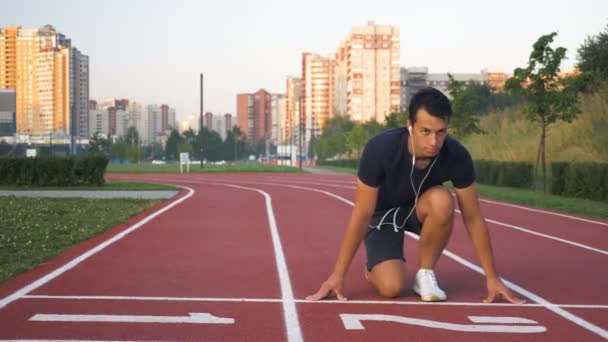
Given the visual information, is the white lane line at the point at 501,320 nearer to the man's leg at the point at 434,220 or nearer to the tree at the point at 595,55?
the man's leg at the point at 434,220

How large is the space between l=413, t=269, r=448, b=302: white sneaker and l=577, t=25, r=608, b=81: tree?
1300 inches

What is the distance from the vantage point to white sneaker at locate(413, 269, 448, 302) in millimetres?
6188

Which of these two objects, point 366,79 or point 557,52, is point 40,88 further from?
point 557,52

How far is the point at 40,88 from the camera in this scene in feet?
490

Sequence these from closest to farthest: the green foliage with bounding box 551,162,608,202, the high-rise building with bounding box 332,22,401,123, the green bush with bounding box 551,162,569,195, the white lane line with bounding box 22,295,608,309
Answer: the white lane line with bounding box 22,295,608,309 → the green foliage with bounding box 551,162,608,202 → the green bush with bounding box 551,162,569,195 → the high-rise building with bounding box 332,22,401,123

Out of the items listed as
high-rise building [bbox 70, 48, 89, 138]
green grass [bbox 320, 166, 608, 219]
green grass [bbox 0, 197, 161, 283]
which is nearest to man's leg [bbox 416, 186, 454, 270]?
green grass [bbox 0, 197, 161, 283]

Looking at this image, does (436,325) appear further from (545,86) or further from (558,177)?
(545,86)

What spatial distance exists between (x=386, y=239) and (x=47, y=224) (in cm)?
847

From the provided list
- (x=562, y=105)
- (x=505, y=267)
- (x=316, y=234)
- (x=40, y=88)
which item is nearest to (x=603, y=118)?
(x=562, y=105)

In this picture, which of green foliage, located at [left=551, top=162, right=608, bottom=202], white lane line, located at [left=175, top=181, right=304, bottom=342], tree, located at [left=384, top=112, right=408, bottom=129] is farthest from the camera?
tree, located at [left=384, top=112, right=408, bottom=129]

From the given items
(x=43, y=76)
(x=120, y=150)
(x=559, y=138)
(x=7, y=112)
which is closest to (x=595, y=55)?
(x=559, y=138)

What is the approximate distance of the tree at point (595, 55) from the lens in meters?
37.7

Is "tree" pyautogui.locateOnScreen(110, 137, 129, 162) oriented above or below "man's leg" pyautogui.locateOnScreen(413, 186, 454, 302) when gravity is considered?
above

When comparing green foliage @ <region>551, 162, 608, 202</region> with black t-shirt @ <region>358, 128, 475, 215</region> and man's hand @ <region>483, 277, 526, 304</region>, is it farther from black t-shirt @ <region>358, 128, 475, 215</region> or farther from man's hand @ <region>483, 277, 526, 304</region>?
black t-shirt @ <region>358, 128, 475, 215</region>
